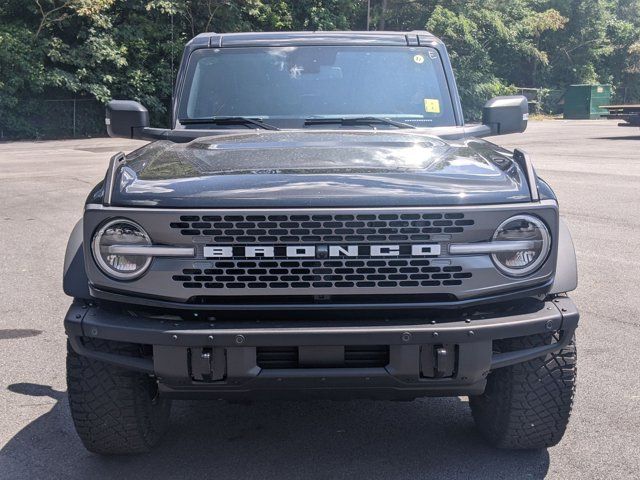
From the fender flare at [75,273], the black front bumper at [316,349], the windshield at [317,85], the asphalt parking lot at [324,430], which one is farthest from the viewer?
the windshield at [317,85]

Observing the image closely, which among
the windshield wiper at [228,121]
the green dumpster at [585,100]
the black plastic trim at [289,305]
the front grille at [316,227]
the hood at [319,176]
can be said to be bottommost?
the green dumpster at [585,100]

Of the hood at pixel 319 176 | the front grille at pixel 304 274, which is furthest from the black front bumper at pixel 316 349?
the hood at pixel 319 176

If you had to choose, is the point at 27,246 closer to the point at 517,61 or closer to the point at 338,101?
the point at 338,101

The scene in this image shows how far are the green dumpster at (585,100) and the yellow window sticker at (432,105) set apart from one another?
43.8 meters

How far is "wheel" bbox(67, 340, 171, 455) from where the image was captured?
139 inches

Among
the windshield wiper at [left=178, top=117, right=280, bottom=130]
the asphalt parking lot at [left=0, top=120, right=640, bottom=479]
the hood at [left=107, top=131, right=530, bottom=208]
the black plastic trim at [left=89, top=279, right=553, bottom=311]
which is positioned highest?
the windshield wiper at [left=178, top=117, right=280, bottom=130]

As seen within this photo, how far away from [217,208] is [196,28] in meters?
31.0

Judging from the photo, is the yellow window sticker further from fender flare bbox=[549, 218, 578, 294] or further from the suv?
fender flare bbox=[549, 218, 578, 294]

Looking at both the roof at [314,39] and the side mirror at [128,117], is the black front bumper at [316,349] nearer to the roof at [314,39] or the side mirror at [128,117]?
the side mirror at [128,117]

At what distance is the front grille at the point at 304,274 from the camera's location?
3.21 meters

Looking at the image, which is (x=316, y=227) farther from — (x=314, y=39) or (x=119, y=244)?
(x=314, y=39)

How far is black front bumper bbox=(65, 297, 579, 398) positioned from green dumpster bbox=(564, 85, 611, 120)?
4572 centimetres

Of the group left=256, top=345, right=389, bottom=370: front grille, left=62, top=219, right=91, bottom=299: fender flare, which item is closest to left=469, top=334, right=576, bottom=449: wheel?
left=256, top=345, right=389, bottom=370: front grille

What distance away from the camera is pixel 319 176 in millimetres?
3344
